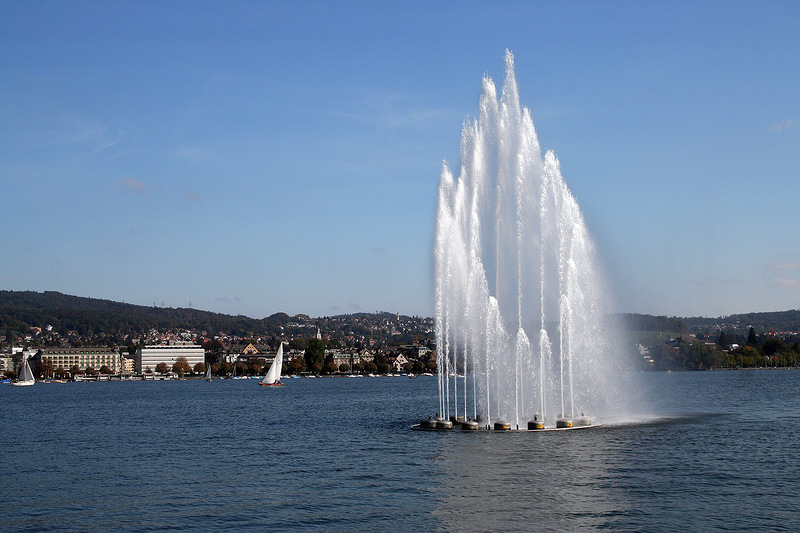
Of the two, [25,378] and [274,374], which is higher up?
[274,374]

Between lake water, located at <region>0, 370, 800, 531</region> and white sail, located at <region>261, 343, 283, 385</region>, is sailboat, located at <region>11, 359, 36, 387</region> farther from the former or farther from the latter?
lake water, located at <region>0, 370, 800, 531</region>

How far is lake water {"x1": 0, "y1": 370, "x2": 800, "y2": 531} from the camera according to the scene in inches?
1016

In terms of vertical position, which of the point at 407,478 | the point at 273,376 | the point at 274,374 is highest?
the point at 407,478

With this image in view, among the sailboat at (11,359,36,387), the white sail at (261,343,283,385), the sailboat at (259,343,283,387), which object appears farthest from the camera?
the sailboat at (11,359,36,387)

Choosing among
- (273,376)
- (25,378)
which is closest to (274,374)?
(273,376)

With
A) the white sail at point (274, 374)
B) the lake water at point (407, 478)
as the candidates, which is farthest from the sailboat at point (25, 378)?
the lake water at point (407, 478)

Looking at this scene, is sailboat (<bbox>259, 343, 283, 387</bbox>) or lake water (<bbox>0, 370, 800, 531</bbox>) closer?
lake water (<bbox>0, 370, 800, 531</bbox>)

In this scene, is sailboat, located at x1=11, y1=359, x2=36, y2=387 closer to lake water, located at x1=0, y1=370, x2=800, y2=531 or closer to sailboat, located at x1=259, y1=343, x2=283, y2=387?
sailboat, located at x1=259, y1=343, x2=283, y2=387

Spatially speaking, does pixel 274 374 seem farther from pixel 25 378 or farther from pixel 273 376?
pixel 25 378

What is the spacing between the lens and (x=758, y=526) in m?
24.1

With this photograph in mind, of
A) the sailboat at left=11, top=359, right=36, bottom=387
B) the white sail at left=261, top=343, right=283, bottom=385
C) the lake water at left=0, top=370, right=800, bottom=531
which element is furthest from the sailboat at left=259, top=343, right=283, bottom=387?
the lake water at left=0, top=370, right=800, bottom=531

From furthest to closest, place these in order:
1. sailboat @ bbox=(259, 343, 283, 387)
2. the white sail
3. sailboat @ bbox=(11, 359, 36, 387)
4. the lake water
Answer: sailboat @ bbox=(11, 359, 36, 387), the white sail, sailboat @ bbox=(259, 343, 283, 387), the lake water

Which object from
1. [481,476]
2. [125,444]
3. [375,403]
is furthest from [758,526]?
[375,403]

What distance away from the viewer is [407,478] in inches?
1308
